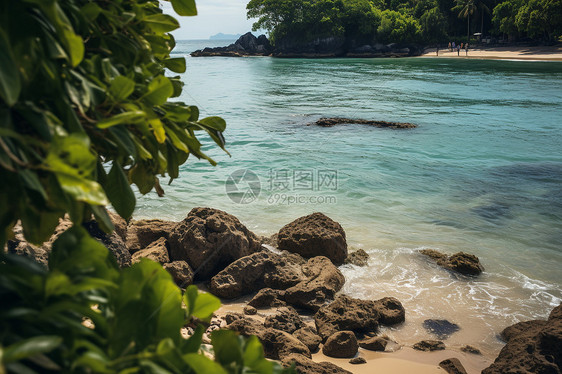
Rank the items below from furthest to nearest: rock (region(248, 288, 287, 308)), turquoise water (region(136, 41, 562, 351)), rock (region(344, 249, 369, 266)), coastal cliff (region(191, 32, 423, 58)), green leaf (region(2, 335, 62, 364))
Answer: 1. coastal cliff (region(191, 32, 423, 58))
2. rock (region(344, 249, 369, 266))
3. turquoise water (region(136, 41, 562, 351))
4. rock (region(248, 288, 287, 308))
5. green leaf (region(2, 335, 62, 364))

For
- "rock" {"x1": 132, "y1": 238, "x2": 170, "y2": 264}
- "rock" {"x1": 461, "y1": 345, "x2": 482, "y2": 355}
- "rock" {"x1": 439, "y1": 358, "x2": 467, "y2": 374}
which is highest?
"rock" {"x1": 132, "y1": 238, "x2": 170, "y2": 264}

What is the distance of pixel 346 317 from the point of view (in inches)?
189

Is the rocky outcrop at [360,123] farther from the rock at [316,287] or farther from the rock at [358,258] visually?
the rock at [316,287]

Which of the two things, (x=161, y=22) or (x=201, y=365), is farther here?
(x=161, y=22)

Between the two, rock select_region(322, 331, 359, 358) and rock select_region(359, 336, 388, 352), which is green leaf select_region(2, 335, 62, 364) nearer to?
rock select_region(322, 331, 359, 358)

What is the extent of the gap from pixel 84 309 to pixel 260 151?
43.5 feet

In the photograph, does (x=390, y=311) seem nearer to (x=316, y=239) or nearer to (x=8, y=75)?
(x=316, y=239)

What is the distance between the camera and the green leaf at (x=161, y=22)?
141cm

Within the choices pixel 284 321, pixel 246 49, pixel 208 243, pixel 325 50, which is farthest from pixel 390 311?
pixel 246 49

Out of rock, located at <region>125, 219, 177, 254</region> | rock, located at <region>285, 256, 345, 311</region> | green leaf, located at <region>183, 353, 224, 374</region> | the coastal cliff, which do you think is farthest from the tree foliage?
the coastal cliff

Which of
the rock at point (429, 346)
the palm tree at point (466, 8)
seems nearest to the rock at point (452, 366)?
the rock at point (429, 346)

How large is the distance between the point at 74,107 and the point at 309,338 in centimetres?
391

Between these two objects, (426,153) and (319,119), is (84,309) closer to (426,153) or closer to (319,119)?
(426,153)

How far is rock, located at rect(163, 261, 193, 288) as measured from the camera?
5.51 m
